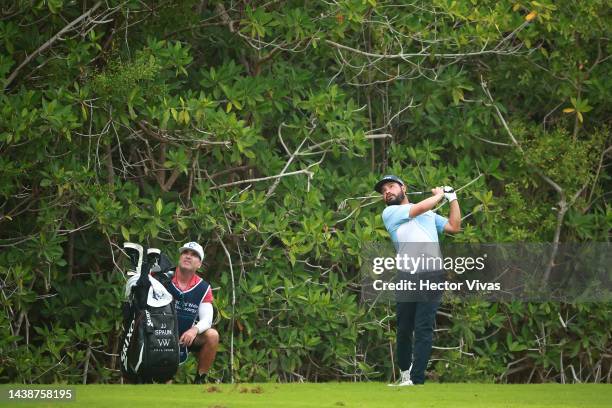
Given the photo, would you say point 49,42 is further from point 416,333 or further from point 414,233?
point 416,333

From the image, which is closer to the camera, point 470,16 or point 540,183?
point 470,16

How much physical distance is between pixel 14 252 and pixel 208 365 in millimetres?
1984

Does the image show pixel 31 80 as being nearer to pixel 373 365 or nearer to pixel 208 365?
pixel 208 365

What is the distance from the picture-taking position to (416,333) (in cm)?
947

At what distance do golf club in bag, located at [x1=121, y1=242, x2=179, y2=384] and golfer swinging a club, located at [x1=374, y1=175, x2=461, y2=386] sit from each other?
162 centimetres

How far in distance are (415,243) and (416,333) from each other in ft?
2.07

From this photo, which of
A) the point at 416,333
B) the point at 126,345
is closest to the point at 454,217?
the point at 416,333

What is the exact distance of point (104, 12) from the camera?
10969mm

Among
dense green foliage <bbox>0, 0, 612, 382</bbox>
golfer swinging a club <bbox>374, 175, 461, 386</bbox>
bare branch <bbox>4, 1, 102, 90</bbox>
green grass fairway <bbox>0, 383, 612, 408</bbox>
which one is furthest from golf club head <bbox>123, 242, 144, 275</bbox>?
bare branch <bbox>4, 1, 102, 90</bbox>

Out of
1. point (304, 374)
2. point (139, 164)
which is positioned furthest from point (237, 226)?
point (304, 374)

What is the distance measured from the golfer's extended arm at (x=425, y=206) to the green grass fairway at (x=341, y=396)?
3.97 feet

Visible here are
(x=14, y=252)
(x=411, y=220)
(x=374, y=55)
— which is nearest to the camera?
(x=411, y=220)

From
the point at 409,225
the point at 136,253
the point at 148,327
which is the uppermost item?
the point at 409,225

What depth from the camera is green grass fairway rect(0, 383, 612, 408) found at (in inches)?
312
